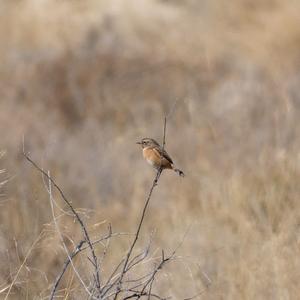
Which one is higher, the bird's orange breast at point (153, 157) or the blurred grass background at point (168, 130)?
the blurred grass background at point (168, 130)

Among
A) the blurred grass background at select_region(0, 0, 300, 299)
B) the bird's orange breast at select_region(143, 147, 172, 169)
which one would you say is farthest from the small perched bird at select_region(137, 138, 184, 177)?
the blurred grass background at select_region(0, 0, 300, 299)

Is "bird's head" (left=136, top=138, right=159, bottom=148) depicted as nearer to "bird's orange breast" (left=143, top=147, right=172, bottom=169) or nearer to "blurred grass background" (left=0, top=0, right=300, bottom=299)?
"bird's orange breast" (left=143, top=147, right=172, bottom=169)

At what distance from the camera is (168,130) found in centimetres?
1130

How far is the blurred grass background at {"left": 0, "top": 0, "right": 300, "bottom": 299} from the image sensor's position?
5.35 meters

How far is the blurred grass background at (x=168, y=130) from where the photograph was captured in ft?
17.5

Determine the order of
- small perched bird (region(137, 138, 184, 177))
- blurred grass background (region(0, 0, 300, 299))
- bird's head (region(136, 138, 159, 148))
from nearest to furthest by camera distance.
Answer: small perched bird (region(137, 138, 184, 177)) → bird's head (region(136, 138, 159, 148)) → blurred grass background (region(0, 0, 300, 299))

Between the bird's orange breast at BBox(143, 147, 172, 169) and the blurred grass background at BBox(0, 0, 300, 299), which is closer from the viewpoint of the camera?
the bird's orange breast at BBox(143, 147, 172, 169)

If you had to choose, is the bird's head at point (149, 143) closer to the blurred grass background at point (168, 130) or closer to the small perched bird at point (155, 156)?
the small perched bird at point (155, 156)

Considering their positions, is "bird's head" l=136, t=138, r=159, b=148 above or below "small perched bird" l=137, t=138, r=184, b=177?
above

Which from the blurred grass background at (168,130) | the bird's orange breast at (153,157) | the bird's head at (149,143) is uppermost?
the blurred grass background at (168,130)

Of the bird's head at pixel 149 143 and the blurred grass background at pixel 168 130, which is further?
the blurred grass background at pixel 168 130

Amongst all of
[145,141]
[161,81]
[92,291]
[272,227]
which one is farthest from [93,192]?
[92,291]

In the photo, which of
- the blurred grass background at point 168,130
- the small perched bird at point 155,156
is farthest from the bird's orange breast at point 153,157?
the blurred grass background at point 168,130

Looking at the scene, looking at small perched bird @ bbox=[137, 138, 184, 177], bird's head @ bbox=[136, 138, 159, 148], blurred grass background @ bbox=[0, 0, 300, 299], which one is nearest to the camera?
small perched bird @ bbox=[137, 138, 184, 177]
